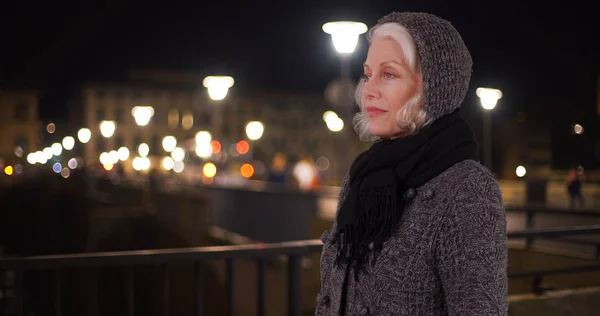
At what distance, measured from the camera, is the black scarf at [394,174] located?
2.10 m

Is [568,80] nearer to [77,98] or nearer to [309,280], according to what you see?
[309,280]

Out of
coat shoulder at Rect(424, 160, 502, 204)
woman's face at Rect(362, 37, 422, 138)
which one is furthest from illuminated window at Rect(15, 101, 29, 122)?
coat shoulder at Rect(424, 160, 502, 204)

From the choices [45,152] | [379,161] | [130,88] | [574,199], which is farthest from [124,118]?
[379,161]

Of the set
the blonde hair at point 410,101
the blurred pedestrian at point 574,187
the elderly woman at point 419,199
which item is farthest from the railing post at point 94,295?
the blurred pedestrian at point 574,187

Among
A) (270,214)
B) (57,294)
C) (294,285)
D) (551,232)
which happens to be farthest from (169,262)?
(270,214)

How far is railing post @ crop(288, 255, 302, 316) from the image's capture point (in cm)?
594

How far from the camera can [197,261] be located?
5402 millimetres

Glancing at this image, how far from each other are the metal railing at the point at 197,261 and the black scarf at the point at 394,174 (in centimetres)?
310

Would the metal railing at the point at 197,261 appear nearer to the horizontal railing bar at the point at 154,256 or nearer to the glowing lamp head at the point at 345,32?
the horizontal railing bar at the point at 154,256

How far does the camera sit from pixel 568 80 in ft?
138

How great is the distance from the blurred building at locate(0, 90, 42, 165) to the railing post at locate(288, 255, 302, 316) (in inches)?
3924

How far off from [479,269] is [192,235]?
24.8m

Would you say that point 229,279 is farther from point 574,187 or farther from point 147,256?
point 574,187

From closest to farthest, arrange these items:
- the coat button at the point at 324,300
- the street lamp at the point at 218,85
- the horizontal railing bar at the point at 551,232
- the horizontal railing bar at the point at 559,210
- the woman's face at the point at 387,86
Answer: the woman's face at the point at 387,86 → the coat button at the point at 324,300 → the horizontal railing bar at the point at 551,232 → the horizontal railing bar at the point at 559,210 → the street lamp at the point at 218,85
